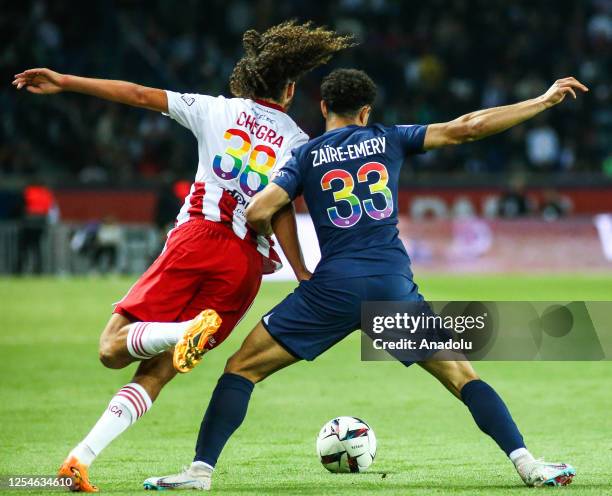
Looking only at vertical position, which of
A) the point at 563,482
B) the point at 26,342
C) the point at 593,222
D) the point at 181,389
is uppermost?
the point at 593,222

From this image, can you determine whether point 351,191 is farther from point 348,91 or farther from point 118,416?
point 118,416

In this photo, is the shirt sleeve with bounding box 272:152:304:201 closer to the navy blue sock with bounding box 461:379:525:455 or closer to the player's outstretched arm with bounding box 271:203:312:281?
the player's outstretched arm with bounding box 271:203:312:281

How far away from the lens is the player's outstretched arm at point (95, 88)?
20.2 feet

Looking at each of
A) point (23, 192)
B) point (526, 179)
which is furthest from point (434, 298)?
point (23, 192)

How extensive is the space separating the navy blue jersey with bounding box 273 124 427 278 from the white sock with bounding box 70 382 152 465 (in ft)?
3.60

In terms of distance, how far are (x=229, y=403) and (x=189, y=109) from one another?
1552 millimetres

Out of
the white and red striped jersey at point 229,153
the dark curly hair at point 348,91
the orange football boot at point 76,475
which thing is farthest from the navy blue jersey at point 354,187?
the orange football boot at point 76,475

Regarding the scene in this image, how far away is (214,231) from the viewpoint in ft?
20.9

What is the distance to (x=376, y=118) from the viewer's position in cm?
2681

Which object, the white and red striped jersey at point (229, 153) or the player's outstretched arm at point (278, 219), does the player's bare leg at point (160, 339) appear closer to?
the player's outstretched arm at point (278, 219)

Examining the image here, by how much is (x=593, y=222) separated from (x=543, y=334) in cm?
1433

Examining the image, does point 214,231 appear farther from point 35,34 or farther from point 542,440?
point 35,34

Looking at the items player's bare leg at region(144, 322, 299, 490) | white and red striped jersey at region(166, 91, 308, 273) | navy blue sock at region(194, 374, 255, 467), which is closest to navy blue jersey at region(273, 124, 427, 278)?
white and red striped jersey at region(166, 91, 308, 273)

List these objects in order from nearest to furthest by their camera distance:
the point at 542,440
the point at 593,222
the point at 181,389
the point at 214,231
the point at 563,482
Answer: the point at 563,482 < the point at 214,231 < the point at 542,440 < the point at 181,389 < the point at 593,222
